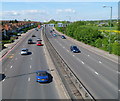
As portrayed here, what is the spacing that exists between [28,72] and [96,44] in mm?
33134

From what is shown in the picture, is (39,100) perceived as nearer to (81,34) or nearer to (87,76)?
(87,76)

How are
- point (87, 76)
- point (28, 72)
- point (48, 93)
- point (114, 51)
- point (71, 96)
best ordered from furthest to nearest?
point (114, 51) → point (28, 72) → point (87, 76) → point (48, 93) → point (71, 96)

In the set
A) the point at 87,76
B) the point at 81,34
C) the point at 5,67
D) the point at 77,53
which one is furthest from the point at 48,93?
the point at 81,34

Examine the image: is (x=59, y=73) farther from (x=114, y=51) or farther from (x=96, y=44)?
(x=96, y=44)

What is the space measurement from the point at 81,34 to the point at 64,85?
49.6 metres

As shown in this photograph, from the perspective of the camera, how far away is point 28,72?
1099 inches

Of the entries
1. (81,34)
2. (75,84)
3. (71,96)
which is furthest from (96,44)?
(71,96)

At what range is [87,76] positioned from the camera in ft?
82.6

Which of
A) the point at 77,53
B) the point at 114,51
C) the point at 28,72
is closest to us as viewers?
the point at 28,72

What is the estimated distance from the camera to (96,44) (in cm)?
5672

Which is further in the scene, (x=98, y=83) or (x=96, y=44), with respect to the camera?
(x=96, y=44)

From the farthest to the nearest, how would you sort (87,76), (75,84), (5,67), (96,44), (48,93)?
1. (96,44)
2. (5,67)
3. (87,76)
4. (75,84)
5. (48,93)

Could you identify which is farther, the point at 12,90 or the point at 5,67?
the point at 5,67

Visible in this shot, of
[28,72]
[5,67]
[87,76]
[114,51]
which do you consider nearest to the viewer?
[87,76]
